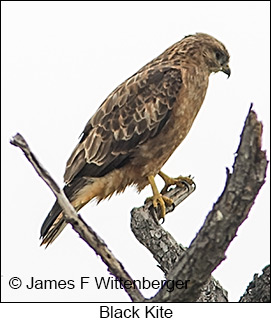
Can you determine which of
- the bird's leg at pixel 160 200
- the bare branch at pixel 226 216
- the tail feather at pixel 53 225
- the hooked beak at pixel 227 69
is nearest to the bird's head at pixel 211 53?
the hooked beak at pixel 227 69

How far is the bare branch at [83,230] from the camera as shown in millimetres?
4023

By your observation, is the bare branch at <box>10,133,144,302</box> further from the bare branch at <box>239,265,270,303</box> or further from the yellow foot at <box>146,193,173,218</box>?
the yellow foot at <box>146,193,173,218</box>

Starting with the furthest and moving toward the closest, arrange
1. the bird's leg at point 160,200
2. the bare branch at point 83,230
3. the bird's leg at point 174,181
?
the bird's leg at point 174,181
the bird's leg at point 160,200
the bare branch at point 83,230

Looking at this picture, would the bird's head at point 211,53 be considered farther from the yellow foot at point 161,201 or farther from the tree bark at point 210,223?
the tree bark at point 210,223

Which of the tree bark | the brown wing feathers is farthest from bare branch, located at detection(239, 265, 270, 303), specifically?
the brown wing feathers

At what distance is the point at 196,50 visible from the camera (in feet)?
21.9

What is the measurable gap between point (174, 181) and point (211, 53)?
128 centimetres

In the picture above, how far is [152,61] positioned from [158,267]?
2.22 m

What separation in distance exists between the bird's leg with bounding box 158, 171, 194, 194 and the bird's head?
1.08 meters

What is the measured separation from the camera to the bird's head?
667 cm

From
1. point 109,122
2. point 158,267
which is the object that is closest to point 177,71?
point 109,122

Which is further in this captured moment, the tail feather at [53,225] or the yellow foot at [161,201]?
the yellow foot at [161,201]

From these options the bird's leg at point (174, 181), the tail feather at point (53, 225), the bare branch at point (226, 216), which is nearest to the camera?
the bare branch at point (226, 216)

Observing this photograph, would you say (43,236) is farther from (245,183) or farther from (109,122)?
(245,183)
